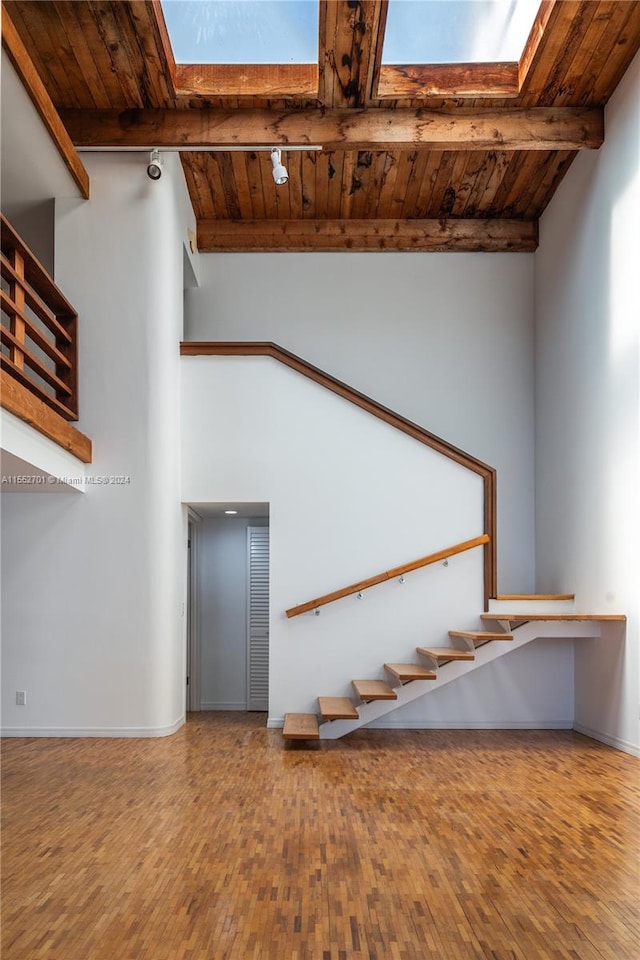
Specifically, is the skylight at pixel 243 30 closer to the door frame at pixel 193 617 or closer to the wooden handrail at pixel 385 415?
the wooden handrail at pixel 385 415

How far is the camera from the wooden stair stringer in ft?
21.6

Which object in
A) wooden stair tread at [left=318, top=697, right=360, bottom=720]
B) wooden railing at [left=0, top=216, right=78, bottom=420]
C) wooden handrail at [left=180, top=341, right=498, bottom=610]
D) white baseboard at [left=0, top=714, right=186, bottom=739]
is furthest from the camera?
wooden handrail at [left=180, top=341, right=498, bottom=610]

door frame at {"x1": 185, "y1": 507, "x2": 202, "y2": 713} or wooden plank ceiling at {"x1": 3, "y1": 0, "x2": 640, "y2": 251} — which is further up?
wooden plank ceiling at {"x1": 3, "y1": 0, "x2": 640, "y2": 251}

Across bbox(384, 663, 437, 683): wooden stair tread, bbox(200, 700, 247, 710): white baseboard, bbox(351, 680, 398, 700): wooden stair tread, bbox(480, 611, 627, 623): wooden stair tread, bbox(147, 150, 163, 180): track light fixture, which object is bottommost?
bbox(200, 700, 247, 710): white baseboard

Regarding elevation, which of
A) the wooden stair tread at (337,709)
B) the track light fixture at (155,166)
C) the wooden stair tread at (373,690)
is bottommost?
the wooden stair tread at (337,709)

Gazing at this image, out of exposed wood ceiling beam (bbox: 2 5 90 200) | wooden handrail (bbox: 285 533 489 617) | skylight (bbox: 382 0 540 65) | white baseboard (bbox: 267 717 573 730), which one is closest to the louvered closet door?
wooden handrail (bbox: 285 533 489 617)

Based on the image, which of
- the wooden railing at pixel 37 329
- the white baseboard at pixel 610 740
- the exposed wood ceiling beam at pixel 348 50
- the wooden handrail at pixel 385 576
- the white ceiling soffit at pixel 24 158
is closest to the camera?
the wooden railing at pixel 37 329

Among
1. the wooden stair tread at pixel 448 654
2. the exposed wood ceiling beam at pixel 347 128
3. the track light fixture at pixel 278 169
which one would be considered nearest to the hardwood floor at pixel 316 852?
the wooden stair tread at pixel 448 654

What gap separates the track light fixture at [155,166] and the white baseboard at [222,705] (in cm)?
490

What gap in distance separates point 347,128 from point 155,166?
1.57 m

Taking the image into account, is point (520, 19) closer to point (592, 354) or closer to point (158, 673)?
point (592, 354)

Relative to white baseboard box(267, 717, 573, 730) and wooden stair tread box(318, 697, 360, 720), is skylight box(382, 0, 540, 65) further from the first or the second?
white baseboard box(267, 717, 573, 730)

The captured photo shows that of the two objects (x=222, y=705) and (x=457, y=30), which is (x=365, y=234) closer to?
(x=457, y=30)

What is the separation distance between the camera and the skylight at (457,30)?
229 inches
